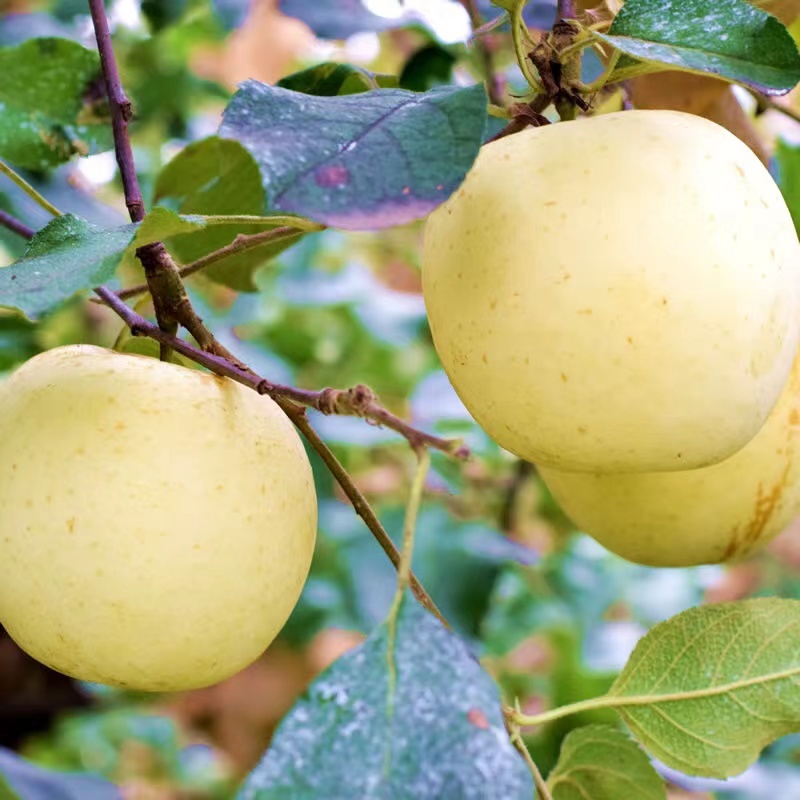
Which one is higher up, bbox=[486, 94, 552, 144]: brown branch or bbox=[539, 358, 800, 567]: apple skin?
bbox=[486, 94, 552, 144]: brown branch

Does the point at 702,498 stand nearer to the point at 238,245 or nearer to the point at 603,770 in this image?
the point at 603,770

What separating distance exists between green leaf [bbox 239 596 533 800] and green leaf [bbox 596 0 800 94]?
0.26 meters

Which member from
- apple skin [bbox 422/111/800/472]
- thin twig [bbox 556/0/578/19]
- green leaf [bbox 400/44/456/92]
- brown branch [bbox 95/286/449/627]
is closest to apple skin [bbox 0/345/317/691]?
brown branch [bbox 95/286/449/627]

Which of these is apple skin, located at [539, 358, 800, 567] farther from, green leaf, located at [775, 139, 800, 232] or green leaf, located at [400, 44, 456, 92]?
green leaf, located at [400, 44, 456, 92]

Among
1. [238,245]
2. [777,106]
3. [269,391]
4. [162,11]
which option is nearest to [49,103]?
[162,11]

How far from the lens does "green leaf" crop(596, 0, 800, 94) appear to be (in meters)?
0.46

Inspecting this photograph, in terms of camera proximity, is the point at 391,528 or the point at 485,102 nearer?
the point at 485,102

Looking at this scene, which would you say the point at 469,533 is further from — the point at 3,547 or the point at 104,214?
the point at 3,547

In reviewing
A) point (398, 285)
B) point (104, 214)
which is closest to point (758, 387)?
point (104, 214)

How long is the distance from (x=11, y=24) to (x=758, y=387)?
0.95 metres

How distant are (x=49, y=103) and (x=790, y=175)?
558 mm

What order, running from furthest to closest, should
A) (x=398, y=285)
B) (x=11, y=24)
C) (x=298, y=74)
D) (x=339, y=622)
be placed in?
(x=398, y=285) < (x=339, y=622) < (x=11, y=24) < (x=298, y=74)

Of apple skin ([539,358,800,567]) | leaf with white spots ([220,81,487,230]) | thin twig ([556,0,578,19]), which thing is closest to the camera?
leaf with white spots ([220,81,487,230])

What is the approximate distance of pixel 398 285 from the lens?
218 cm
